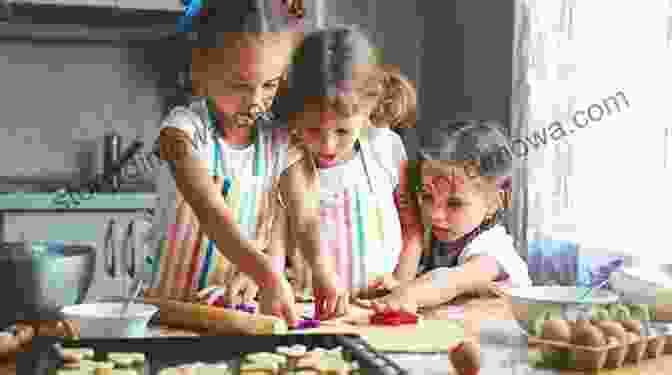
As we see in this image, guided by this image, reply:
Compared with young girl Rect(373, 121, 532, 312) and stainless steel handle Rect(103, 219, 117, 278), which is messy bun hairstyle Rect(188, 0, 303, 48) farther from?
stainless steel handle Rect(103, 219, 117, 278)

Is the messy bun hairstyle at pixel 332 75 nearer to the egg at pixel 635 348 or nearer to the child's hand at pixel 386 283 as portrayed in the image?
the child's hand at pixel 386 283

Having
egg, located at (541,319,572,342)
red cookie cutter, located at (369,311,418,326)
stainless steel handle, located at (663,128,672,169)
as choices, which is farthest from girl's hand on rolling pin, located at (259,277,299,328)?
stainless steel handle, located at (663,128,672,169)

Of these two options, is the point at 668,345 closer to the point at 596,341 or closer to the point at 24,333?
the point at 596,341

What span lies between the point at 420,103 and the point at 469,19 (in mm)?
467

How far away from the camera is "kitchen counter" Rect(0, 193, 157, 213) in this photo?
2.95 metres

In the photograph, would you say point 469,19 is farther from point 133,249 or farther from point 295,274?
point 295,274

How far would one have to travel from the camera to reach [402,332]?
3.81ft

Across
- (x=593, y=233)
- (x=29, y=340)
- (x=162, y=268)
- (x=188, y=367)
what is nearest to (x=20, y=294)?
(x=29, y=340)

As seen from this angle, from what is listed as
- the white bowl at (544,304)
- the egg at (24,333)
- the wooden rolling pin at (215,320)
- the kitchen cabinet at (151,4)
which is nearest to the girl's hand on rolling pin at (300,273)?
the wooden rolling pin at (215,320)

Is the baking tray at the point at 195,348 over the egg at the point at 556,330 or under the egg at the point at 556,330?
under


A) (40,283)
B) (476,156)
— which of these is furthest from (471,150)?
(40,283)

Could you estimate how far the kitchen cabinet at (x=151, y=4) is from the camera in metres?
3.19

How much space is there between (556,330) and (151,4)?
2.54 m

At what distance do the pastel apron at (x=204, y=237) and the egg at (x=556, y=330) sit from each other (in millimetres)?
738
